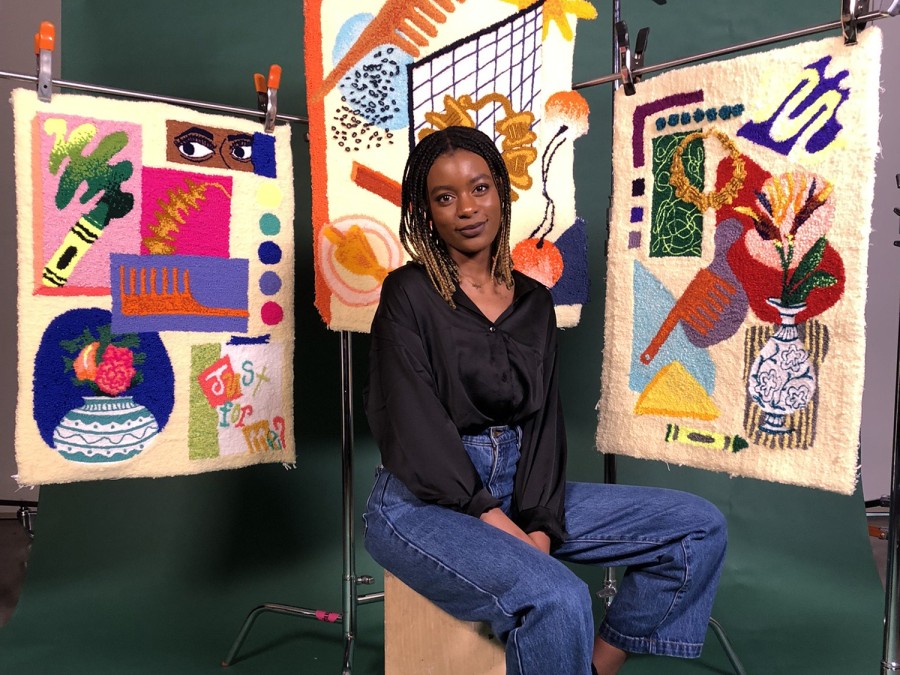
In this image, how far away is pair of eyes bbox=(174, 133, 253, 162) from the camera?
1917 millimetres

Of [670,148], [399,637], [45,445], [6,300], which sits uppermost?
[670,148]

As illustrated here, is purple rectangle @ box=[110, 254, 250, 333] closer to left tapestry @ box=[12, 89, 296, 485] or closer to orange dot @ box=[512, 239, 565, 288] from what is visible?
left tapestry @ box=[12, 89, 296, 485]

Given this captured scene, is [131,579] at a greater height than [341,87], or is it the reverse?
[341,87]

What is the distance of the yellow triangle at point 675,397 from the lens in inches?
70.9

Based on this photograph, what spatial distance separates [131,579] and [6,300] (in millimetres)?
1122

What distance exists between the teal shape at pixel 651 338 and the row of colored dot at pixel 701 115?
31 centimetres

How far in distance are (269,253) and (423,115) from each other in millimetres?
482

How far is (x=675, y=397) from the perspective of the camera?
184 cm

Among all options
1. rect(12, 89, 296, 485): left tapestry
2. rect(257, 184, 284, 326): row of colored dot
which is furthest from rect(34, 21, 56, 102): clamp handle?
rect(257, 184, 284, 326): row of colored dot

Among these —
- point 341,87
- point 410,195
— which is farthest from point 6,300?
point 410,195

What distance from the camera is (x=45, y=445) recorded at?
1789mm

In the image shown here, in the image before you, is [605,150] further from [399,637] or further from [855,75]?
[399,637]

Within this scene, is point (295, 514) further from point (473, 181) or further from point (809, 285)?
point (809, 285)

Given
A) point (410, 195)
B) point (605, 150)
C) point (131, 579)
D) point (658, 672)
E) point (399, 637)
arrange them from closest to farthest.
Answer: point (399, 637), point (410, 195), point (658, 672), point (131, 579), point (605, 150)
